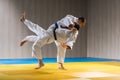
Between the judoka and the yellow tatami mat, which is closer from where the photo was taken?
the yellow tatami mat

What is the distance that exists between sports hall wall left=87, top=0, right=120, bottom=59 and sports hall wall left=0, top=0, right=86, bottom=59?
0.67 m

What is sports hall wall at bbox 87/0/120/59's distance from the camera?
14.5 m

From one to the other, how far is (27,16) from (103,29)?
4.34m

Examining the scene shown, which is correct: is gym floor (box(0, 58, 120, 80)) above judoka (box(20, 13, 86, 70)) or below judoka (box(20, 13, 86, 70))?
below

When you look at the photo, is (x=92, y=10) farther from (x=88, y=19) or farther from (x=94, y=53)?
(x=94, y=53)

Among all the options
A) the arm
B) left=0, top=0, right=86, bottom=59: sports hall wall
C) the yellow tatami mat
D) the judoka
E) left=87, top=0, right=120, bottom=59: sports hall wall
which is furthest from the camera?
left=87, top=0, right=120, bottom=59: sports hall wall

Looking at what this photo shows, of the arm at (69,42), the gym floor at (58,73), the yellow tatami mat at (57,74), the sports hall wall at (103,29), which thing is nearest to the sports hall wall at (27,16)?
the sports hall wall at (103,29)

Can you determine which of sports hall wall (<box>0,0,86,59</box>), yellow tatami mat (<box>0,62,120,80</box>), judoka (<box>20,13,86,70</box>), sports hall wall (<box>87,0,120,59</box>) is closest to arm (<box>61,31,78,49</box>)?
judoka (<box>20,13,86,70</box>)

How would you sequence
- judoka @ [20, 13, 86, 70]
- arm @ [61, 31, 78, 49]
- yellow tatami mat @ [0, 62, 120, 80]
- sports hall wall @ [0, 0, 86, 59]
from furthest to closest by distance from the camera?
sports hall wall @ [0, 0, 86, 59] → judoka @ [20, 13, 86, 70] → arm @ [61, 31, 78, 49] → yellow tatami mat @ [0, 62, 120, 80]

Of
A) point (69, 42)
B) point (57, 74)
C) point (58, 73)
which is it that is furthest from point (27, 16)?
point (57, 74)

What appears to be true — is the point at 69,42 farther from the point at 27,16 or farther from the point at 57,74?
the point at 27,16

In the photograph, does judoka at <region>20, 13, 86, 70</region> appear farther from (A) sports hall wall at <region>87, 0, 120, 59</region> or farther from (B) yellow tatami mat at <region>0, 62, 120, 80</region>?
(A) sports hall wall at <region>87, 0, 120, 59</region>

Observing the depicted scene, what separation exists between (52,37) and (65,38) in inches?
16.7

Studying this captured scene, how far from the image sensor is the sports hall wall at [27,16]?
45.9ft
